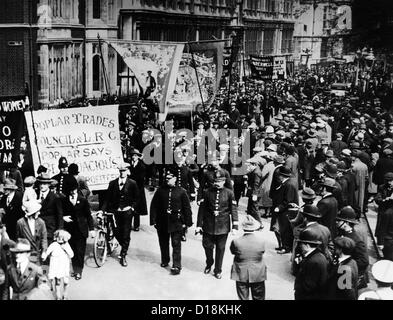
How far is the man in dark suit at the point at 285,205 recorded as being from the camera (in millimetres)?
10219

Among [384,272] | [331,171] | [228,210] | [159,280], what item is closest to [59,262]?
[159,280]

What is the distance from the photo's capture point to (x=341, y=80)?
27.5m

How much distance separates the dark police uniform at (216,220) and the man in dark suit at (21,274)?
292cm

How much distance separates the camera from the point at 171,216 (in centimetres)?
938

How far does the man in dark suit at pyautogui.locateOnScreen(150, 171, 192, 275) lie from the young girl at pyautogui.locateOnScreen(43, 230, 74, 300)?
1.96 meters

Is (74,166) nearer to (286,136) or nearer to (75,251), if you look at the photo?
(75,251)

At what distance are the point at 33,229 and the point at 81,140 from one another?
2.35 metres

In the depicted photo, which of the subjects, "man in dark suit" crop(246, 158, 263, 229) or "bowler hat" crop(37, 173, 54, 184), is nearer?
"bowler hat" crop(37, 173, 54, 184)

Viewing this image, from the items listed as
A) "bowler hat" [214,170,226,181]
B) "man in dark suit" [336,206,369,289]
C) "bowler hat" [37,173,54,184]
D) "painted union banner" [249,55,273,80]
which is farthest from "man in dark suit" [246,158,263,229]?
"painted union banner" [249,55,273,80]

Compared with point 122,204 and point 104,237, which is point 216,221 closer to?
point 122,204

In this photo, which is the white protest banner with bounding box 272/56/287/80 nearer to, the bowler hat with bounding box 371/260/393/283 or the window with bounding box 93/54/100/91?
the window with bounding box 93/54/100/91

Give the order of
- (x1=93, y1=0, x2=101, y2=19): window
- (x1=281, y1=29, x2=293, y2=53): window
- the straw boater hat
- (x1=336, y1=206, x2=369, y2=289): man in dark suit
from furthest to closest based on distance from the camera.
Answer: (x1=281, y1=29, x2=293, y2=53): window < (x1=93, y1=0, x2=101, y2=19): window < the straw boater hat < (x1=336, y1=206, x2=369, y2=289): man in dark suit

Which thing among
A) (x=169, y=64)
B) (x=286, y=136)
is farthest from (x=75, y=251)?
(x=286, y=136)

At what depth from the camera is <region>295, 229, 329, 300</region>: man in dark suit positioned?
261 inches
